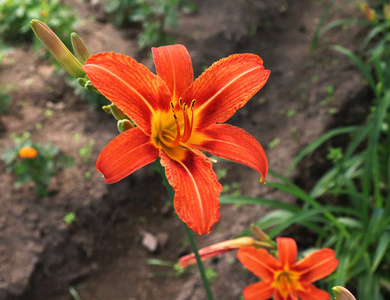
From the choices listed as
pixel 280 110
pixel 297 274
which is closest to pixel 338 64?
pixel 280 110

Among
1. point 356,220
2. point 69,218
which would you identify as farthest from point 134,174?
point 356,220

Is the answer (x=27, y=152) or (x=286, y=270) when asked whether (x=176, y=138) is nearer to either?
(x=286, y=270)

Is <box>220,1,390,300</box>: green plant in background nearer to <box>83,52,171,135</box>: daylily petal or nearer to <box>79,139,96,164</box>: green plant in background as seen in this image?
<box>83,52,171,135</box>: daylily petal

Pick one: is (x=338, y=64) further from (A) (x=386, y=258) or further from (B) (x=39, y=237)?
(B) (x=39, y=237)

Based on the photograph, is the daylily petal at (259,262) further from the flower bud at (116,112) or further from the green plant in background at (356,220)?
the flower bud at (116,112)

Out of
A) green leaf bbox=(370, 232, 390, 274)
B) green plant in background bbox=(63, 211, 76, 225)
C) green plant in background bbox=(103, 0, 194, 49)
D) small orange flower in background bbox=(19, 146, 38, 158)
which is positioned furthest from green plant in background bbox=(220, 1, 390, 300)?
green plant in background bbox=(103, 0, 194, 49)
